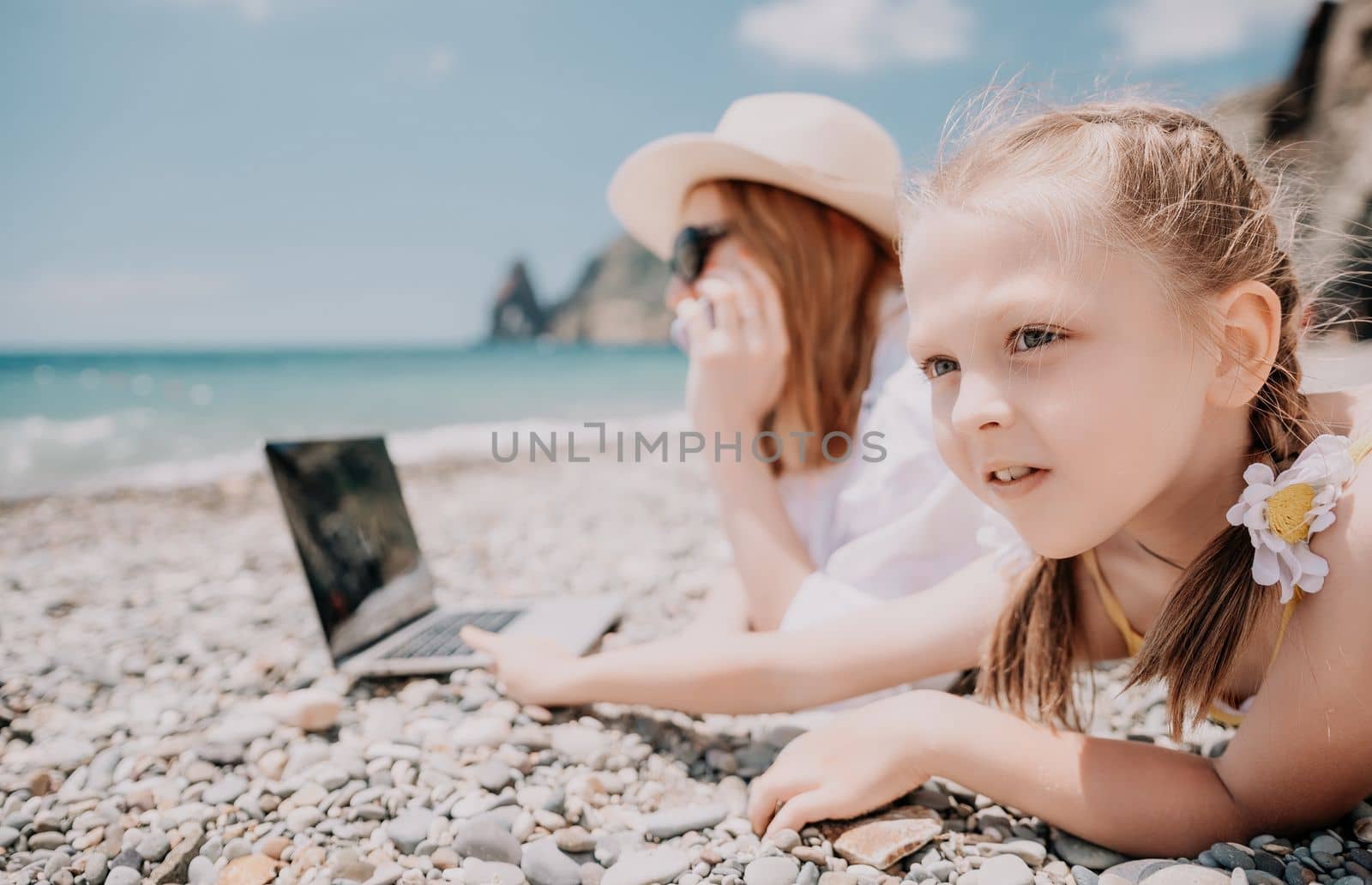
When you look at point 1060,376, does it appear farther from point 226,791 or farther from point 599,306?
point 599,306

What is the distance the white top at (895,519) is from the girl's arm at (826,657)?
22 cm

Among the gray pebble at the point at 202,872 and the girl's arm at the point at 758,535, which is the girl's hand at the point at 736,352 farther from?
the gray pebble at the point at 202,872

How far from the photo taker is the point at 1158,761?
1496mm

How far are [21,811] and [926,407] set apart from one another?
242 cm

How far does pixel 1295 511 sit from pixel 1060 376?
433mm

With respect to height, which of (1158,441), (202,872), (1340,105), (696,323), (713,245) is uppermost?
(1340,105)

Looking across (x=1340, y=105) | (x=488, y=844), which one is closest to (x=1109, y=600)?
(x=488, y=844)

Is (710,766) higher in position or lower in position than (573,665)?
lower

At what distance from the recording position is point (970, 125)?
1.59m

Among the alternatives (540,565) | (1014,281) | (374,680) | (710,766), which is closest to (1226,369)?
(1014,281)

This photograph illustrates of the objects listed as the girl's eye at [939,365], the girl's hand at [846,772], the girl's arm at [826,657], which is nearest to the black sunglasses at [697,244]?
the girl's arm at [826,657]

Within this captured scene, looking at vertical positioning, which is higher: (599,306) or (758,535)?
(599,306)

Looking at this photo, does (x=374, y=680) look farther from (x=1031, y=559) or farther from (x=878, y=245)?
(x=878, y=245)

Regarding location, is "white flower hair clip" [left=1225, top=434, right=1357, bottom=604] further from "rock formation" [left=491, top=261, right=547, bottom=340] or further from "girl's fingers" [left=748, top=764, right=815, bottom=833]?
"rock formation" [left=491, top=261, right=547, bottom=340]
